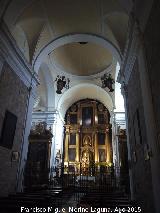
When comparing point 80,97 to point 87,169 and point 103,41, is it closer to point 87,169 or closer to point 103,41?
point 87,169

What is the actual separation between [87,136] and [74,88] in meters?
5.05

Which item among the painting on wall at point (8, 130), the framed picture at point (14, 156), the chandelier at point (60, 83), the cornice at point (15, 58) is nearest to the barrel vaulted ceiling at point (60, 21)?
the cornice at point (15, 58)

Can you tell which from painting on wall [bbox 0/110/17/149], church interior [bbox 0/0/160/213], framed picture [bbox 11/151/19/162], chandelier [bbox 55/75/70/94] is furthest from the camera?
chandelier [bbox 55/75/70/94]

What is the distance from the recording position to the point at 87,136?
734 inches

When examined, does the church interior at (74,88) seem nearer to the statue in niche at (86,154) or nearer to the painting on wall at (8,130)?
the painting on wall at (8,130)

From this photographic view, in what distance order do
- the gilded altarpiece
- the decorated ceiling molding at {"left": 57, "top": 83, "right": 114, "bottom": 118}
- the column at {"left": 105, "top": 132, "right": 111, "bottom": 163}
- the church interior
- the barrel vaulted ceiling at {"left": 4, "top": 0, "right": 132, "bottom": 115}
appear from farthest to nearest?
the gilded altarpiece, the column at {"left": 105, "top": 132, "right": 111, "bottom": 163}, the decorated ceiling molding at {"left": 57, "top": 83, "right": 114, "bottom": 118}, the barrel vaulted ceiling at {"left": 4, "top": 0, "right": 132, "bottom": 115}, the church interior

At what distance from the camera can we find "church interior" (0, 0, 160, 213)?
4516 mm

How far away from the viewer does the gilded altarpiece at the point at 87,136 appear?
17.3 m

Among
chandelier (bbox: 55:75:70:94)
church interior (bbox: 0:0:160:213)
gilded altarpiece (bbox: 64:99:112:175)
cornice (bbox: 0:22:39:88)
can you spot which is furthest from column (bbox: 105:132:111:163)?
cornice (bbox: 0:22:39:88)

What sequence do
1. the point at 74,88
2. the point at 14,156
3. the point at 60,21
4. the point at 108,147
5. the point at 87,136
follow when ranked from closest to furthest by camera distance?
Result: the point at 14,156 → the point at 60,21 → the point at 74,88 → the point at 108,147 → the point at 87,136

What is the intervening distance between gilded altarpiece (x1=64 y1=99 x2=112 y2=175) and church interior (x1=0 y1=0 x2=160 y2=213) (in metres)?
0.55

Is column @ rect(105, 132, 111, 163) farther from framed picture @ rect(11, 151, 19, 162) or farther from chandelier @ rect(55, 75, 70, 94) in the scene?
framed picture @ rect(11, 151, 19, 162)

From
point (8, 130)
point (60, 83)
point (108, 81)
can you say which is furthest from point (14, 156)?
point (108, 81)

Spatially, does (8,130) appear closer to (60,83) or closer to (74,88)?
(60,83)
